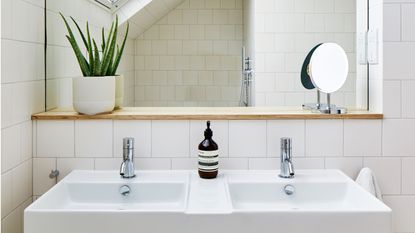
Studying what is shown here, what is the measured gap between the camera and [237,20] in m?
1.93

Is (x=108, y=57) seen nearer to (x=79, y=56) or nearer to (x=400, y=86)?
(x=79, y=56)

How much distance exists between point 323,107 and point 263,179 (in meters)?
0.42

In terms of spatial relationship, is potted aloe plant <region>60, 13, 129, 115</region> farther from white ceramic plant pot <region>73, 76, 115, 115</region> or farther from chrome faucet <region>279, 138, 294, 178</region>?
chrome faucet <region>279, 138, 294, 178</region>

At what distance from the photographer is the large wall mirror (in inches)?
74.4

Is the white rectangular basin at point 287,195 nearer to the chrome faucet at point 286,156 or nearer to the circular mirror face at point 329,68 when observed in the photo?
the chrome faucet at point 286,156

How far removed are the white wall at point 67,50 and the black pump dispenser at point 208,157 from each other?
0.43 meters

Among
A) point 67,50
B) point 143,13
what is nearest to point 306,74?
point 143,13

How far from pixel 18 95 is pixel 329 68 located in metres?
1.17

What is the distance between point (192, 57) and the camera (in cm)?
195

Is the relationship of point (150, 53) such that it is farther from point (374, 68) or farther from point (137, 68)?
point (374, 68)

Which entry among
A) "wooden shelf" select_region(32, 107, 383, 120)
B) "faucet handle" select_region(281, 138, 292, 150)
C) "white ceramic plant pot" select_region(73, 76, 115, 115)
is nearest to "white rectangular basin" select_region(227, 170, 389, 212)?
"faucet handle" select_region(281, 138, 292, 150)

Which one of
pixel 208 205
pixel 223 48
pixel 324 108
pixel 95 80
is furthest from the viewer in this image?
pixel 223 48

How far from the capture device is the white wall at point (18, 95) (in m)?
1.46

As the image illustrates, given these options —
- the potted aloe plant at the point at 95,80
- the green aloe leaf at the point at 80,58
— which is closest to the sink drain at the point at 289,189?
the potted aloe plant at the point at 95,80
